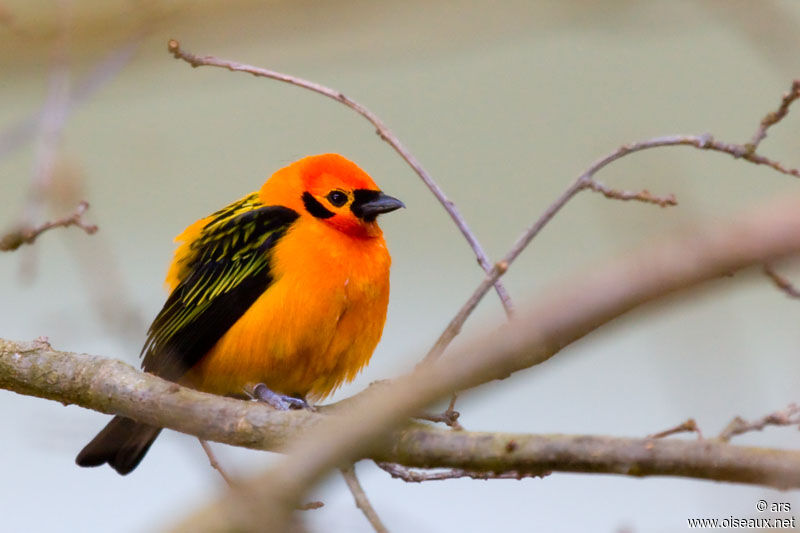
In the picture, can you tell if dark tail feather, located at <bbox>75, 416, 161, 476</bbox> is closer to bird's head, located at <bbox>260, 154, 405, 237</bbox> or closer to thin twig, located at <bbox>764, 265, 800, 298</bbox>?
bird's head, located at <bbox>260, 154, 405, 237</bbox>

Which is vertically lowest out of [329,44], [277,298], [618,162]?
[277,298]

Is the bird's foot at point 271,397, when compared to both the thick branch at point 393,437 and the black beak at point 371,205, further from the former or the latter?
the black beak at point 371,205

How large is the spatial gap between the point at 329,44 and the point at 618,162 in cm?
323

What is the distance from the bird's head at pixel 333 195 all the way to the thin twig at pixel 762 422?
182cm

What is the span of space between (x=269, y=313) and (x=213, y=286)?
0.25 meters

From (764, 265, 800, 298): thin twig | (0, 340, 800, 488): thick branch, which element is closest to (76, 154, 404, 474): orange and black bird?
(0, 340, 800, 488): thick branch

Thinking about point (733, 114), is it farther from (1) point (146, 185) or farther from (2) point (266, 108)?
(1) point (146, 185)

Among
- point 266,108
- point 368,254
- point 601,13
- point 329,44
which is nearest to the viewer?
point 601,13

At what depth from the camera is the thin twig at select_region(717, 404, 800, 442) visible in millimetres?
1684

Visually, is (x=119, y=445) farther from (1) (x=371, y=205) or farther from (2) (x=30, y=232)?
(1) (x=371, y=205)

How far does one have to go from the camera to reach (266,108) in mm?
5660

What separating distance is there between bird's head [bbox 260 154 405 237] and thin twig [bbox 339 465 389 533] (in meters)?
1.63

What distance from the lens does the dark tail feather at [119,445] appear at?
3299mm

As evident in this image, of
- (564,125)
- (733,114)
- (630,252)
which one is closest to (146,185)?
(564,125)
